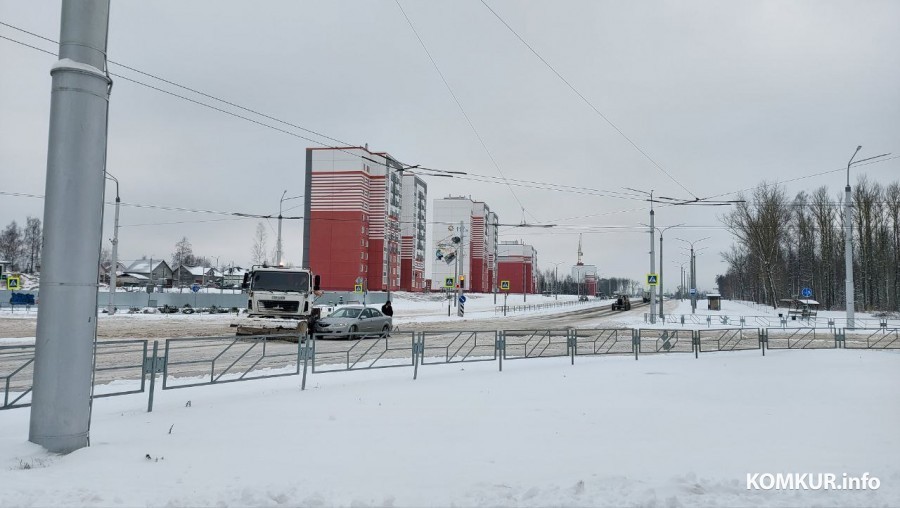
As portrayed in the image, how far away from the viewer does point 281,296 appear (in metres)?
22.5

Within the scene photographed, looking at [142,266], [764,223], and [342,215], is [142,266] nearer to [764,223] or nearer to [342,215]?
[342,215]

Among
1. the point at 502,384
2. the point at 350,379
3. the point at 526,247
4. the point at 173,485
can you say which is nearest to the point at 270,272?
the point at 350,379

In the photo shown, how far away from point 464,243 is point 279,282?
3926 inches

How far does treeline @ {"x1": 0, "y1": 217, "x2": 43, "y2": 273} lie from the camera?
112m

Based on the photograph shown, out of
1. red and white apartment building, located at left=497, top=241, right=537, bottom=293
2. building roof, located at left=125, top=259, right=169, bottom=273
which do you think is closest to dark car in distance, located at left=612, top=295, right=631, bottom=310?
red and white apartment building, located at left=497, top=241, right=537, bottom=293

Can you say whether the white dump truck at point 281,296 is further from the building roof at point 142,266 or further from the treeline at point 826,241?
the building roof at point 142,266

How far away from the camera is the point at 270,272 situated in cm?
2300

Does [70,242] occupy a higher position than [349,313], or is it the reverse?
[70,242]

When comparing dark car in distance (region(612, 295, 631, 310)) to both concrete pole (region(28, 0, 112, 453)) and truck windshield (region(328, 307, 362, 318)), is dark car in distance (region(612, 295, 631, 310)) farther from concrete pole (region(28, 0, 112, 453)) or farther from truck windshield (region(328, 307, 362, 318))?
concrete pole (region(28, 0, 112, 453))

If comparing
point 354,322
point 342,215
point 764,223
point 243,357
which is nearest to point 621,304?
point 764,223

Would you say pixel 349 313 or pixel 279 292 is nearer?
pixel 279 292

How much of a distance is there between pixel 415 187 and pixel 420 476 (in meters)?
101

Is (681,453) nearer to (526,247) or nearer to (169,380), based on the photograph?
(169,380)

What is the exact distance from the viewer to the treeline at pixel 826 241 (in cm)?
6397
